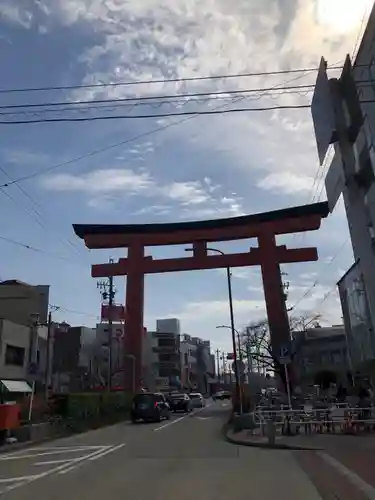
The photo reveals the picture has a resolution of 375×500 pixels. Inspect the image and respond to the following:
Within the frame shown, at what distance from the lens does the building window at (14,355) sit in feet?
126

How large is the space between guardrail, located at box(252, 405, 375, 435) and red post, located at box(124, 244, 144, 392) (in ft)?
68.5

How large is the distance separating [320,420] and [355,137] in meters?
9.83

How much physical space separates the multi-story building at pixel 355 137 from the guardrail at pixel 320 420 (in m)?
3.94

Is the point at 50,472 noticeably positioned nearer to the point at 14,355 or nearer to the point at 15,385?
the point at 15,385

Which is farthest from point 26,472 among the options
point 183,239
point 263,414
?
point 183,239

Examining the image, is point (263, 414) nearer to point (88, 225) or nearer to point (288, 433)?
point (288, 433)

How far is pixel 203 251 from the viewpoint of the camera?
37969 mm

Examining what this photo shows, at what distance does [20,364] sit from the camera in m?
40.5

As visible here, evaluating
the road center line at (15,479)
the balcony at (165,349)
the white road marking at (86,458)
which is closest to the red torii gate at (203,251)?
the white road marking at (86,458)

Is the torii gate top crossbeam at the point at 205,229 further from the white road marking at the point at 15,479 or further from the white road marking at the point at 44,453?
the white road marking at the point at 15,479

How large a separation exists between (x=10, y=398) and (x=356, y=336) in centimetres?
2516

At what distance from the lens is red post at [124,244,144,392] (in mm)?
38562

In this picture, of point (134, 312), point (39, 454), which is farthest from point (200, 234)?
point (39, 454)

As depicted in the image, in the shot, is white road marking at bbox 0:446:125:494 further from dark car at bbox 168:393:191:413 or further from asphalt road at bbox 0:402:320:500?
dark car at bbox 168:393:191:413
